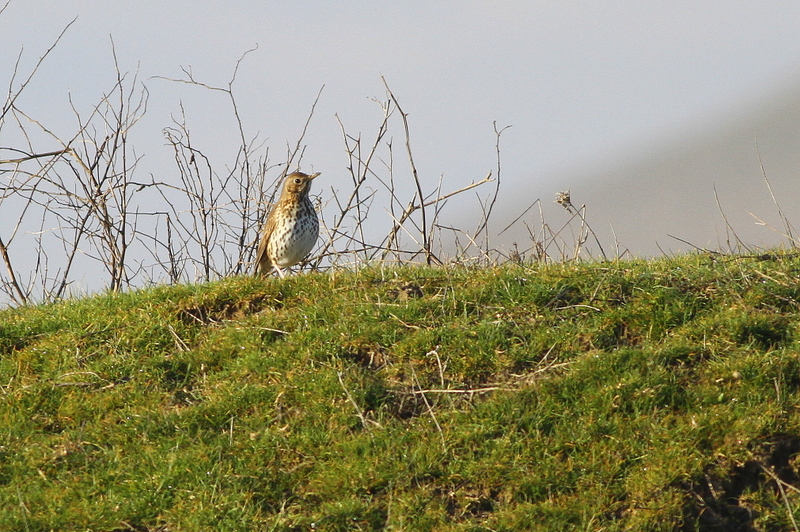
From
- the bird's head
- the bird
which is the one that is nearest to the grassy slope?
the bird

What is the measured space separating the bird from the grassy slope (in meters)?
1.78

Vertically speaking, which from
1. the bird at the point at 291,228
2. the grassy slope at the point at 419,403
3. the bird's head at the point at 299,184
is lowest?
the grassy slope at the point at 419,403

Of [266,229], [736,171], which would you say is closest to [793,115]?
[736,171]

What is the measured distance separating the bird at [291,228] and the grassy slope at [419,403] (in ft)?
5.83

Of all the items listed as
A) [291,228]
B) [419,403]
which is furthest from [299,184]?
[419,403]

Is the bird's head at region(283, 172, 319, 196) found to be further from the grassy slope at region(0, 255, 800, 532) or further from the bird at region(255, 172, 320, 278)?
the grassy slope at region(0, 255, 800, 532)

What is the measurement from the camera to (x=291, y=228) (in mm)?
10094

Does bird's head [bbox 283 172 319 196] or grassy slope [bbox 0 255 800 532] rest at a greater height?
bird's head [bbox 283 172 319 196]

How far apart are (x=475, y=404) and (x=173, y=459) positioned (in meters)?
1.95

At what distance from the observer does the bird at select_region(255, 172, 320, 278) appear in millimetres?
10102

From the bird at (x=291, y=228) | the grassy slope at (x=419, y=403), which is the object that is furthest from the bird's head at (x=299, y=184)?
the grassy slope at (x=419, y=403)

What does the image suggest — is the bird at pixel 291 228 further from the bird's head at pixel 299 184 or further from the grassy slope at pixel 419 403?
the grassy slope at pixel 419 403

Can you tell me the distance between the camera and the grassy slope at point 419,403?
5777 mm

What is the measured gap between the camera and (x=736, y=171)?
66000 mm
